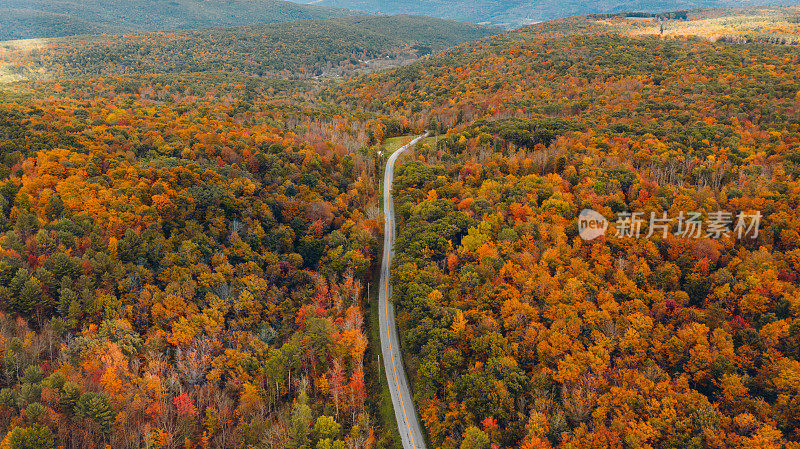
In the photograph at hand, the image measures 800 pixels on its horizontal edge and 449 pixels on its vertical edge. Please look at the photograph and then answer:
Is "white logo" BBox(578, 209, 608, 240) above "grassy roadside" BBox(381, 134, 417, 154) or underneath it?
underneath

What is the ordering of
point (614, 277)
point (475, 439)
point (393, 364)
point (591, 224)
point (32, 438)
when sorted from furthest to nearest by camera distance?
point (591, 224)
point (393, 364)
point (614, 277)
point (475, 439)
point (32, 438)

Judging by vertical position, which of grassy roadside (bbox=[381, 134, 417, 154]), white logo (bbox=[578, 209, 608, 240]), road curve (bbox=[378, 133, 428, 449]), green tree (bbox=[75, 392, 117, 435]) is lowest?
road curve (bbox=[378, 133, 428, 449])

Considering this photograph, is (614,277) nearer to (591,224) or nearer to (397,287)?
(591,224)

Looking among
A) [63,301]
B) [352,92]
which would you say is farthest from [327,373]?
[352,92]

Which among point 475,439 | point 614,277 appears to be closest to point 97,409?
point 475,439

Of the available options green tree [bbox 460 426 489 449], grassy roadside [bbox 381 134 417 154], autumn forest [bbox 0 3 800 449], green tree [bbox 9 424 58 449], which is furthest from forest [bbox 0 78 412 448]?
grassy roadside [bbox 381 134 417 154]

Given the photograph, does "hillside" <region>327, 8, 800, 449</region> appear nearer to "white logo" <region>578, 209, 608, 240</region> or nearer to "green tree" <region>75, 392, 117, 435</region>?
"white logo" <region>578, 209, 608, 240</region>

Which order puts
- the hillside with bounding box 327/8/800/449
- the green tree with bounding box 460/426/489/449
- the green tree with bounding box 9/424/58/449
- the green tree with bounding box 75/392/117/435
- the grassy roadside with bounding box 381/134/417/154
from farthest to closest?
the grassy roadside with bounding box 381/134/417/154 → the hillside with bounding box 327/8/800/449 → the green tree with bounding box 460/426/489/449 → the green tree with bounding box 75/392/117/435 → the green tree with bounding box 9/424/58/449

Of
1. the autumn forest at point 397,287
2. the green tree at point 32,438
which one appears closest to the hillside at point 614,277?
the autumn forest at point 397,287
